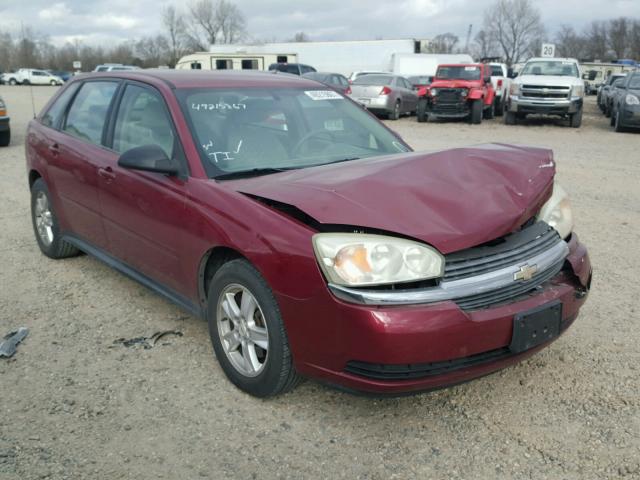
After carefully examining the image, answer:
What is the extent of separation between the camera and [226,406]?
305 cm

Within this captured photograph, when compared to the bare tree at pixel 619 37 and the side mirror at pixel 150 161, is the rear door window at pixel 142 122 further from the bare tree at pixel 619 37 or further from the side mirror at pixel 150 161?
the bare tree at pixel 619 37

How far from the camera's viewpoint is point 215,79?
3.98 m

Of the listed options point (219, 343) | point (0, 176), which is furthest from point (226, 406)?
point (0, 176)

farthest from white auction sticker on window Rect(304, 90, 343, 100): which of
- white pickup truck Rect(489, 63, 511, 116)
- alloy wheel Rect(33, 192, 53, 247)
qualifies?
white pickup truck Rect(489, 63, 511, 116)

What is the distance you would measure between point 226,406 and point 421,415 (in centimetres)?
96

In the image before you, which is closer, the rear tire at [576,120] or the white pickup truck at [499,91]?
the rear tire at [576,120]

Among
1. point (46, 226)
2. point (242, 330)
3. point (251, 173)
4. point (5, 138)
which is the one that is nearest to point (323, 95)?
point (251, 173)

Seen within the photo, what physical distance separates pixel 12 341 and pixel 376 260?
249 cm

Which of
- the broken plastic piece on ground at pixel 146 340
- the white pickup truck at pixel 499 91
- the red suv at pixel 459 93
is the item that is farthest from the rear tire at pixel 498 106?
the broken plastic piece on ground at pixel 146 340

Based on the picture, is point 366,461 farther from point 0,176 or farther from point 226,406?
point 0,176

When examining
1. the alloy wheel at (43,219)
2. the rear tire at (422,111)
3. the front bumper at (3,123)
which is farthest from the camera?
the rear tire at (422,111)

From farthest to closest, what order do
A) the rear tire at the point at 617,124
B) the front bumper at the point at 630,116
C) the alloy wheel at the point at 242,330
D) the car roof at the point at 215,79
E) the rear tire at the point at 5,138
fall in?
1. the rear tire at the point at 617,124
2. the front bumper at the point at 630,116
3. the rear tire at the point at 5,138
4. the car roof at the point at 215,79
5. the alloy wheel at the point at 242,330

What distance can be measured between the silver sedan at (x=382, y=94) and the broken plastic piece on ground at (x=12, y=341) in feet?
55.4

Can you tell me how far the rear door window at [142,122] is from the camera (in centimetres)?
366
